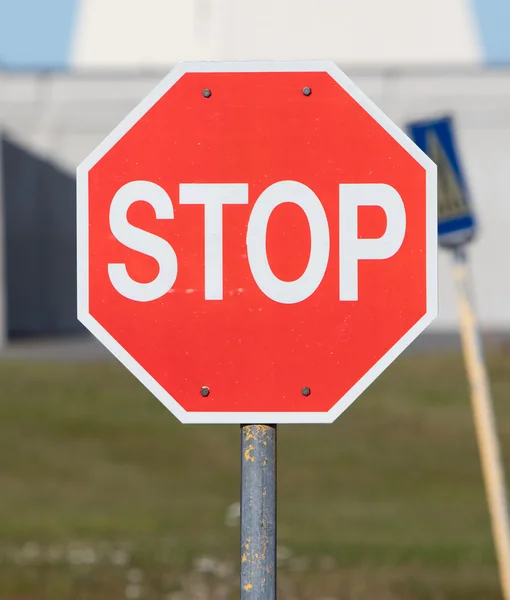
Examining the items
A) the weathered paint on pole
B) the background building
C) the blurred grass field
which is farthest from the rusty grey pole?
the background building

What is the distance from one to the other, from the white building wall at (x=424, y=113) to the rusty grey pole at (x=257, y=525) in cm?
3104

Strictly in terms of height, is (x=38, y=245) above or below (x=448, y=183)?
above

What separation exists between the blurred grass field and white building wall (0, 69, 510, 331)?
1121 centimetres

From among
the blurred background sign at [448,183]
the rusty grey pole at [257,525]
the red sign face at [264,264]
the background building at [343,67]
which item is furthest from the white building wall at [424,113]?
the rusty grey pole at [257,525]

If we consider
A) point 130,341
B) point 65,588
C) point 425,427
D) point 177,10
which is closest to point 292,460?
point 425,427

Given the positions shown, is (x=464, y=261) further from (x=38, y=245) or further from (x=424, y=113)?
(x=38, y=245)

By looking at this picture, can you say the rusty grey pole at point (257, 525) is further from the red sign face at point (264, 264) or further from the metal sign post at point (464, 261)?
the metal sign post at point (464, 261)

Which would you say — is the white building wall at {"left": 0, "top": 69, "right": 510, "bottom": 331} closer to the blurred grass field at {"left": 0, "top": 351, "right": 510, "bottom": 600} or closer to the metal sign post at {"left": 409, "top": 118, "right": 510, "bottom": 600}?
the blurred grass field at {"left": 0, "top": 351, "right": 510, "bottom": 600}

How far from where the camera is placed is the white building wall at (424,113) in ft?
109

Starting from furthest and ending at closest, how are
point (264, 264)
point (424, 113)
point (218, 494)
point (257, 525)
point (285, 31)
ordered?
point (285, 31) → point (424, 113) → point (218, 494) → point (264, 264) → point (257, 525)

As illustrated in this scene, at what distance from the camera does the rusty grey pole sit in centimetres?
256

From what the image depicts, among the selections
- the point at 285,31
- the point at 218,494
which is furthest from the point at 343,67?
the point at 218,494

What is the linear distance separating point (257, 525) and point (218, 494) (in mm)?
12006

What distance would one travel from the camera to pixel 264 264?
8.85ft
